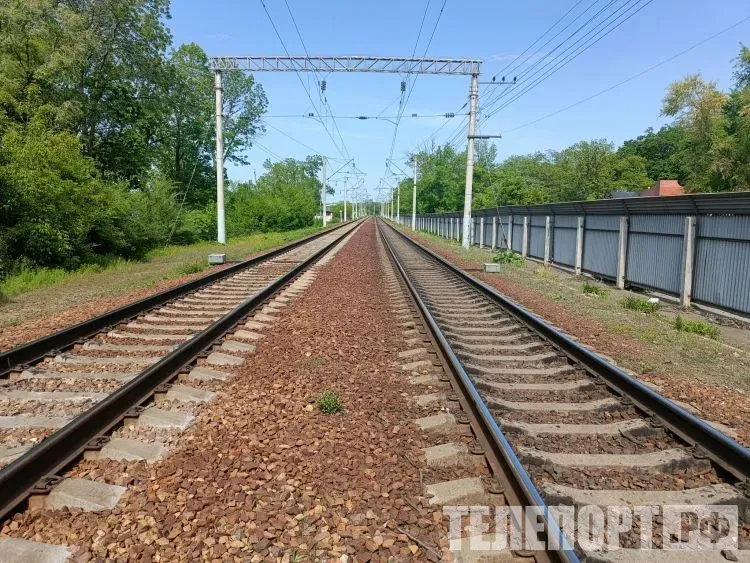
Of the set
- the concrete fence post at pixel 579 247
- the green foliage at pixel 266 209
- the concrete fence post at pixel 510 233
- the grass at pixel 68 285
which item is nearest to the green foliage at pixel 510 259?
the concrete fence post at pixel 579 247

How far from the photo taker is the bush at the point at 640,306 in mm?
11164

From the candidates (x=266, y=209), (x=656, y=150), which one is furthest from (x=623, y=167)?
(x=266, y=209)

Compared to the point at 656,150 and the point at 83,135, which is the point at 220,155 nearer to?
the point at 83,135

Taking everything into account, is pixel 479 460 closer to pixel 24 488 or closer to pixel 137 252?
pixel 24 488

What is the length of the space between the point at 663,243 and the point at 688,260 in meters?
1.34

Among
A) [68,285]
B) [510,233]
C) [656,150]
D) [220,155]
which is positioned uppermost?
[656,150]

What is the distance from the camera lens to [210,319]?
336 inches

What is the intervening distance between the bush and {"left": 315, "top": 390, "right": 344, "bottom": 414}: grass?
336 inches

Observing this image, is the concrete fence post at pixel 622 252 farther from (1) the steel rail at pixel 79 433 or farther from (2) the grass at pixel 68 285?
(2) the grass at pixel 68 285

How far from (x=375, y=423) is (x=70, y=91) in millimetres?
29462

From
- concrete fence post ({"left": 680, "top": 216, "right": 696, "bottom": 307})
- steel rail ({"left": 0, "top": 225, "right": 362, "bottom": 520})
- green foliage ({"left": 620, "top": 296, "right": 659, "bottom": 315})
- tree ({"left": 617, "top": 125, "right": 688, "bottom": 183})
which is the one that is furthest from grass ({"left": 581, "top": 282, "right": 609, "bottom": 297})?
tree ({"left": 617, "top": 125, "right": 688, "bottom": 183})

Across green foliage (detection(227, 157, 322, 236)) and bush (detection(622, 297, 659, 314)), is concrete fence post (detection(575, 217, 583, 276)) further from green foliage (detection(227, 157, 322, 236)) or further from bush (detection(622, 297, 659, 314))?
green foliage (detection(227, 157, 322, 236))

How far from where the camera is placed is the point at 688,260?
11312 millimetres

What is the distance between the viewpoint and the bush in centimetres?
1116
